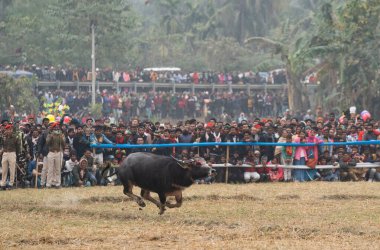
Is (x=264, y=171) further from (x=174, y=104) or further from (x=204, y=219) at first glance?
(x=174, y=104)

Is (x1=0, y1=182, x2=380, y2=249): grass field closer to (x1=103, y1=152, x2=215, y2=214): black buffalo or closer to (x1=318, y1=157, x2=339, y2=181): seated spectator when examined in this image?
(x1=103, y1=152, x2=215, y2=214): black buffalo

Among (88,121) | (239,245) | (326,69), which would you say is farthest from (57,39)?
(239,245)

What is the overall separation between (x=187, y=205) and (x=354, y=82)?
2623 cm

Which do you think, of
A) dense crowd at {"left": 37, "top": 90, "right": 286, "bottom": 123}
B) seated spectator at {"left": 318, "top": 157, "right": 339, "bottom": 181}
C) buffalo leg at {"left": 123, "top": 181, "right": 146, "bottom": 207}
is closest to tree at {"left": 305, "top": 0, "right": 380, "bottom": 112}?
dense crowd at {"left": 37, "top": 90, "right": 286, "bottom": 123}

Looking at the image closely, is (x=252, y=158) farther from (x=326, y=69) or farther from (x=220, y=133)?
(x=326, y=69)

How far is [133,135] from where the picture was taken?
25750 mm

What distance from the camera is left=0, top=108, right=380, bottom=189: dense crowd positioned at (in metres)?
24.0

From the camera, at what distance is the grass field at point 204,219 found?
1445 centimetres

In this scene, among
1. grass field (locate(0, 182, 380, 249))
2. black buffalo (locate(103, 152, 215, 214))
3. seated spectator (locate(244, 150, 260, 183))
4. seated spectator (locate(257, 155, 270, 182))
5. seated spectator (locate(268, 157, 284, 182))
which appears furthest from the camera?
seated spectator (locate(268, 157, 284, 182))

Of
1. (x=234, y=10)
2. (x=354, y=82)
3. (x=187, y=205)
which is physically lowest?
(x=187, y=205)

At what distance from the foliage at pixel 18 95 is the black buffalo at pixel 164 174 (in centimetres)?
2976

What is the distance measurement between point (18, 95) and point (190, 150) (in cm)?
2381

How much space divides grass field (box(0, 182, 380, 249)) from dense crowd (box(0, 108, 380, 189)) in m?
1.36

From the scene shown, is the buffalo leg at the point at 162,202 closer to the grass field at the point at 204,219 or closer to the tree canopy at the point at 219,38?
the grass field at the point at 204,219
